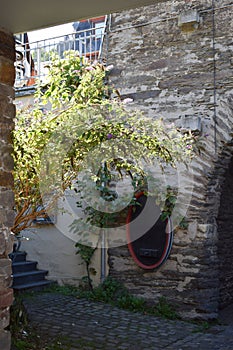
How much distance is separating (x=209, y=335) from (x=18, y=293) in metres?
2.70

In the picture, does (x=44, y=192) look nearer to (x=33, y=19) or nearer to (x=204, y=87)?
(x=33, y=19)

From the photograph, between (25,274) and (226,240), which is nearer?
(226,240)

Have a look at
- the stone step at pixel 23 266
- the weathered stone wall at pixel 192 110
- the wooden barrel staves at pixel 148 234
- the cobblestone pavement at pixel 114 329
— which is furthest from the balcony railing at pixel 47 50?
the cobblestone pavement at pixel 114 329

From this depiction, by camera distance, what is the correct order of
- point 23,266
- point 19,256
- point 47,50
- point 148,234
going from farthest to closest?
point 47,50 → point 19,256 → point 23,266 → point 148,234

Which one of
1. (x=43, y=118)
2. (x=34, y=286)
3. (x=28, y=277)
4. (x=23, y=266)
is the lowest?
(x=34, y=286)

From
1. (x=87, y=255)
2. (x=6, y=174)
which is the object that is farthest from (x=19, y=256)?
(x=6, y=174)

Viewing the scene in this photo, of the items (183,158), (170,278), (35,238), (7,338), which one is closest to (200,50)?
(183,158)

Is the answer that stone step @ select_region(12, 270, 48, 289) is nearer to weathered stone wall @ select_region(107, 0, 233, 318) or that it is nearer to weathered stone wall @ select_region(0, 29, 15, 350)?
weathered stone wall @ select_region(107, 0, 233, 318)

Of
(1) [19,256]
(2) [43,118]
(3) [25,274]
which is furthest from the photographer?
(1) [19,256]

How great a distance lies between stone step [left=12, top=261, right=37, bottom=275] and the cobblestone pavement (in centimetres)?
91

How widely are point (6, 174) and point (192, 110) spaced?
11.0 feet

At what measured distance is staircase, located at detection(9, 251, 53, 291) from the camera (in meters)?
6.62

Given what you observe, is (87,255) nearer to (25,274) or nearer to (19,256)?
(25,274)

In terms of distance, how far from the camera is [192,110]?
602cm
